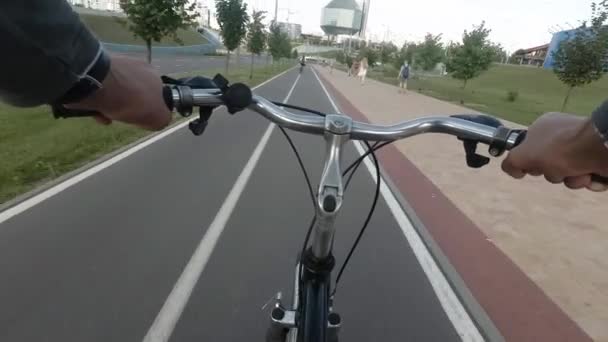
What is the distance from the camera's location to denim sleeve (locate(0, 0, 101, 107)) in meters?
0.78

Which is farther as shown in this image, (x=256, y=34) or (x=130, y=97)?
(x=256, y=34)

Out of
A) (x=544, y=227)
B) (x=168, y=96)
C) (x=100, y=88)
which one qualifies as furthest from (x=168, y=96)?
(x=544, y=227)

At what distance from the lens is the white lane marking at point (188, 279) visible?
291 centimetres

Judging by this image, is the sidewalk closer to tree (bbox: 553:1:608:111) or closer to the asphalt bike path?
the asphalt bike path

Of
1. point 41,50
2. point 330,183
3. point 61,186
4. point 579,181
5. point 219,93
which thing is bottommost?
point 61,186

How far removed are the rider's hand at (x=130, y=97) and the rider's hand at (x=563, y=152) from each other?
1101mm

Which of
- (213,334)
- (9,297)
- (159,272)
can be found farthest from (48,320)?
(213,334)

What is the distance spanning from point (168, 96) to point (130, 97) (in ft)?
0.47

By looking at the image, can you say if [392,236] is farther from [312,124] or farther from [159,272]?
[312,124]

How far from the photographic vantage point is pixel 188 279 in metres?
3.51

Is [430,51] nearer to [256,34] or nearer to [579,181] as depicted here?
[256,34]

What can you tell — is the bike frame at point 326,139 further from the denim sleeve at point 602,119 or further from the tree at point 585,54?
the tree at point 585,54

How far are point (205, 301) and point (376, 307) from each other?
1.37 m

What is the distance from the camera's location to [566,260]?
4379 mm
